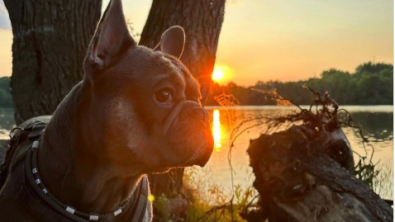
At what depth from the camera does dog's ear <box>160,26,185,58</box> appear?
11.5 ft

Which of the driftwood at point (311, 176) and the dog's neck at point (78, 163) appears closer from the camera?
the dog's neck at point (78, 163)

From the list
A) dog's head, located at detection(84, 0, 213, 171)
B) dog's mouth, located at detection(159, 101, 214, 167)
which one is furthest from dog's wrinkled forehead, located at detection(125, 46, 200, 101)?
dog's mouth, located at detection(159, 101, 214, 167)

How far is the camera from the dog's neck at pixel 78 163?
2943 mm

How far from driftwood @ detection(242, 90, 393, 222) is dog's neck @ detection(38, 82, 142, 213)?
2.86m

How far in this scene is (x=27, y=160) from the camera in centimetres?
320

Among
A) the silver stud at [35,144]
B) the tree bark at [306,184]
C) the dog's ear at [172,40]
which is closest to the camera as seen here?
the silver stud at [35,144]

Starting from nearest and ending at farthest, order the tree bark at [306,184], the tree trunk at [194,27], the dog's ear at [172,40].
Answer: the dog's ear at [172,40]
the tree bark at [306,184]
the tree trunk at [194,27]

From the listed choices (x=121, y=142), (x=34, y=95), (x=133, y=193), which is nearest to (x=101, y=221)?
(x=133, y=193)

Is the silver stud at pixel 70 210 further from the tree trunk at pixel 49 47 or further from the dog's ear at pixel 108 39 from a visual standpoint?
the tree trunk at pixel 49 47

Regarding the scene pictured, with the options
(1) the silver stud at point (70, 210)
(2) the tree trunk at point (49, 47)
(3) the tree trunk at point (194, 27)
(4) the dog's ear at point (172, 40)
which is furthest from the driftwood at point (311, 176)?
(1) the silver stud at point (70, 210)

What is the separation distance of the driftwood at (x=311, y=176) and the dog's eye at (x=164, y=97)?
2.98 meters

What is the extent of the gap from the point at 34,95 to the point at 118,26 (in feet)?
11.5

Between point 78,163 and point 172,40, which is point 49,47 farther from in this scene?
point 78,163

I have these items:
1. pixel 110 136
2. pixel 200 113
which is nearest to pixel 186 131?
pixel 200 113
